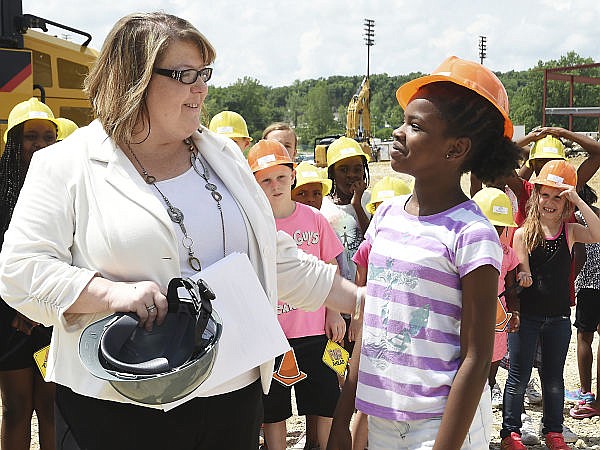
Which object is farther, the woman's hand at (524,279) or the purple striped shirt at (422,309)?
the woman's hand at (524,279)

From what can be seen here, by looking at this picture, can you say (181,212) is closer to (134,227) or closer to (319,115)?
Answer: (134,227)

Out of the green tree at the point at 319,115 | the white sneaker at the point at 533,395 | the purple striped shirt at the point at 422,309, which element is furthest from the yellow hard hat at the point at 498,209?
the green tree at the point at 319,115

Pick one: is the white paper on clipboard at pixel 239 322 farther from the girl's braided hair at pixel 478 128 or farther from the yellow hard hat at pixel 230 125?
the yellow hard hat at pixel 230 125

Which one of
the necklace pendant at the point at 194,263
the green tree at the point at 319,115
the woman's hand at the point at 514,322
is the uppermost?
the green tree at the point at 319,115

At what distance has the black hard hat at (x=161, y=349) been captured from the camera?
185 cm

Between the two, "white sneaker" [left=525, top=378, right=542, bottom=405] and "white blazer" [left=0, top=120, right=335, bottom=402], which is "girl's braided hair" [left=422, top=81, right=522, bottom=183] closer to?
"white blazer" [left=0, top=120, right=335, bottom=402]

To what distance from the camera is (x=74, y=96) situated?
8.21 meters

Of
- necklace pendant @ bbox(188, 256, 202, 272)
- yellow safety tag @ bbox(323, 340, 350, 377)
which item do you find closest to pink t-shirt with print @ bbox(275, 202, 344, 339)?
yellow safety tag @ bbox(323, 340, 350, 377)

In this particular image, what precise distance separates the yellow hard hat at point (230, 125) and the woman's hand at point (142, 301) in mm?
3930

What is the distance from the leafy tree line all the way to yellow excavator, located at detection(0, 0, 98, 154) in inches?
1871

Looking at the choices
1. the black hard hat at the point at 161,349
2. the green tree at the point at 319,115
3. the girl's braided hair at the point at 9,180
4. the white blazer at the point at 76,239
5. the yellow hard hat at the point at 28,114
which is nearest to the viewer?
the black hard hat at the point at 161,349

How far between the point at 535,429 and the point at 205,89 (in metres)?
3.85

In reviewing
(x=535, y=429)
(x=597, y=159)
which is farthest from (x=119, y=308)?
(x=597, y=159)

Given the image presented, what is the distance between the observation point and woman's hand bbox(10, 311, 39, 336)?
3785 millimetres
